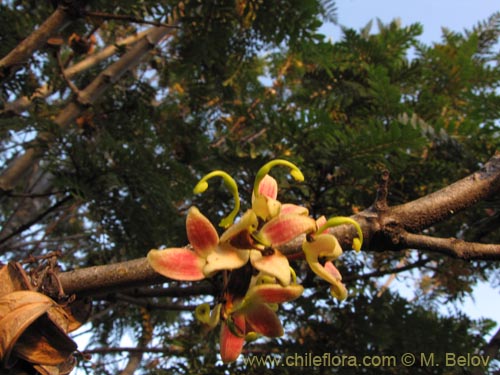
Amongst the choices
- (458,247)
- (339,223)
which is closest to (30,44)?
(339,223)

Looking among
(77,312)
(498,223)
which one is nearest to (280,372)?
(498,223)

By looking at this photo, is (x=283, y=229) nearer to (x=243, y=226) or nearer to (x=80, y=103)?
(x=243, y=226)

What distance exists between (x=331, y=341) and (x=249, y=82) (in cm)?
188

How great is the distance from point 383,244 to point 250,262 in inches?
9.7

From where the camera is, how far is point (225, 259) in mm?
595

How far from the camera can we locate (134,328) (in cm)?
268

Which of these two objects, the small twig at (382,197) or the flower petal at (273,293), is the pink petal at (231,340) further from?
the small twig at (382,197)

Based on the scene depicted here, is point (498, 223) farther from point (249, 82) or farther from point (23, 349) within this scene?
point (249, 82)

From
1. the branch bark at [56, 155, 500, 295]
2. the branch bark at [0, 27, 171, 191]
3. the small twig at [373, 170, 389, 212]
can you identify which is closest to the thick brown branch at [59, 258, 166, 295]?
the branch bark at [56, 155, 500, 295]

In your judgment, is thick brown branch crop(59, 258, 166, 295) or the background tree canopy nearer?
thick brown branch crop(59, 258, 166, 295)

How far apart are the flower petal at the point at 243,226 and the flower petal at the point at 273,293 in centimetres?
7

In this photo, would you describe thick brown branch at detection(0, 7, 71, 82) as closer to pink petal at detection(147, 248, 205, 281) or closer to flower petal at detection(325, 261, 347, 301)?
pink petal at detection(147, 248, 205, 281)

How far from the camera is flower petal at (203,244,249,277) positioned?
22.7 inches

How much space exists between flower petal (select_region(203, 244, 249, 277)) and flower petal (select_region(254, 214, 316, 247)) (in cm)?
3
